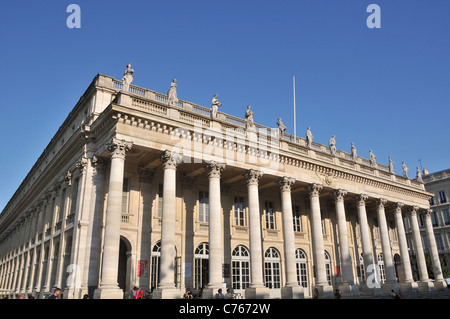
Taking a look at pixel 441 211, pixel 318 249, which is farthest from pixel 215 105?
pixel 441 211

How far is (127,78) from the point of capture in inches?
818

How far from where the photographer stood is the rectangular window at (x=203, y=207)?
25031 millimetres

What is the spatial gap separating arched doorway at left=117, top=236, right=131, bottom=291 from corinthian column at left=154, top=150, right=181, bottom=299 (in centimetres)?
320

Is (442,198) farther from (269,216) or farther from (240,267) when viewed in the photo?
(240,267)

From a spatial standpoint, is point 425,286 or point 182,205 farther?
point 425,286

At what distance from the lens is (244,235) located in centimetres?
2653

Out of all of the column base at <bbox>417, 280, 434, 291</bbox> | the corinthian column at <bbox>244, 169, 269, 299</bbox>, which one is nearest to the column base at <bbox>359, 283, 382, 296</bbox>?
the column base at <bbox>417, 280, 434, 291</bbox>

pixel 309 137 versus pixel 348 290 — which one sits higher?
pixel 309 137

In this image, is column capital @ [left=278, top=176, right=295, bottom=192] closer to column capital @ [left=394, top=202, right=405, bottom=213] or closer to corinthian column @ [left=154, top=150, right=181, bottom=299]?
corinthian column @ [left=154, top=150, right=181, bottom=299]

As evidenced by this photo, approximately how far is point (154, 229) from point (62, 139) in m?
13.0

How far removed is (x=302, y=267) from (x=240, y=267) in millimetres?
6564

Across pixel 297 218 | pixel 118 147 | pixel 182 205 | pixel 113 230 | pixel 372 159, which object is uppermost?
pixel 372 159
